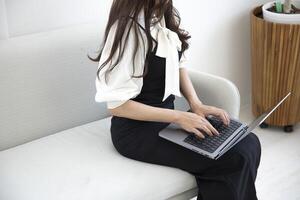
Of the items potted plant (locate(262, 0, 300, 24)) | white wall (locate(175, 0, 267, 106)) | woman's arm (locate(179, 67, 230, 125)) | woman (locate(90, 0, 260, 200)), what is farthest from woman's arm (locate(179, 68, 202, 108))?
potted plant (locate(262, 0, 300, 24))

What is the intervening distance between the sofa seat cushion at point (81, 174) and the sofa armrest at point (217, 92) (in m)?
0.33

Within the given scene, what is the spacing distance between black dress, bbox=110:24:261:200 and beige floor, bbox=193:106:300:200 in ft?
1.70

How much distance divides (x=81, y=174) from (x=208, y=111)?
0.47 meters

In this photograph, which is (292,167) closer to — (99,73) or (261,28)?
(261,28)

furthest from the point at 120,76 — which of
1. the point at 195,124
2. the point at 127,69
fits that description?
the point at 195,124

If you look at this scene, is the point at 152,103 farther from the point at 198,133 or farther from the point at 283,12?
the point at 283,12

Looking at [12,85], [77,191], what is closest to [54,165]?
[77,191]

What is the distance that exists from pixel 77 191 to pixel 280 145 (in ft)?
4.07

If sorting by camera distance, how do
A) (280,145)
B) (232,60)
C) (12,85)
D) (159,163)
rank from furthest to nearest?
(232,60)
(280,145)
(12,85)
(159,163)

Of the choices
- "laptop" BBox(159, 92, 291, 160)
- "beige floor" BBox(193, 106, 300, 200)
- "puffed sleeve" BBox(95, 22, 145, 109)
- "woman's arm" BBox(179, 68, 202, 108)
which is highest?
"puffed sleeve" BBox(95, 22, 145, 109)

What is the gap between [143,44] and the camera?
1394 millimetres

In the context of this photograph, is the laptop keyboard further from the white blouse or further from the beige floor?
the beige floor

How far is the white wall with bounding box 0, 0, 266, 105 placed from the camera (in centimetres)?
167

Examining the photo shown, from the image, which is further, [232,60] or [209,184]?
[232,60]
